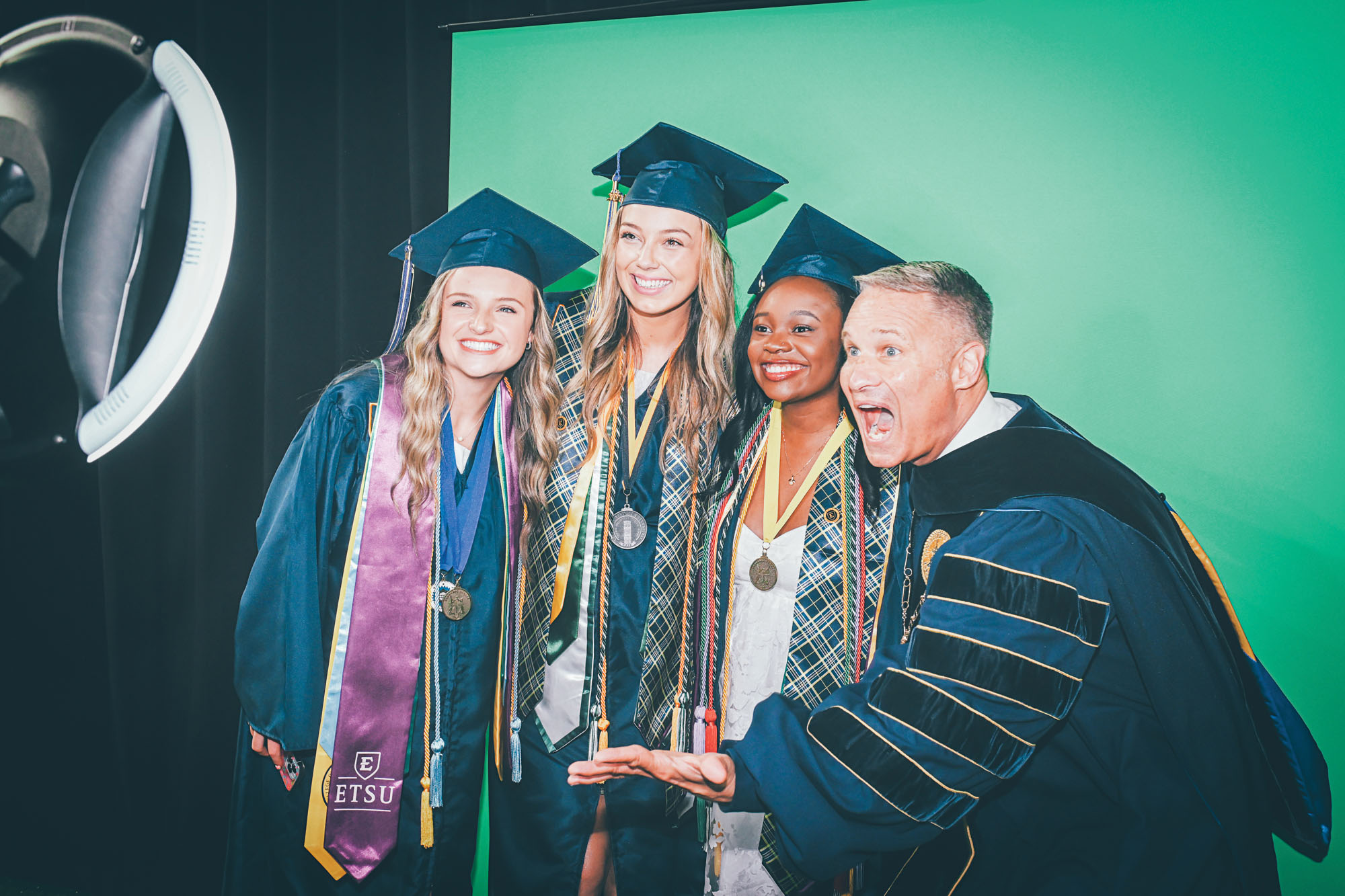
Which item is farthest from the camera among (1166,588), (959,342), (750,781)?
(959,342)

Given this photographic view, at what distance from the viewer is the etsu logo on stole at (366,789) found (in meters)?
2.03

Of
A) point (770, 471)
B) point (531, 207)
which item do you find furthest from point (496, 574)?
point (531, 207)

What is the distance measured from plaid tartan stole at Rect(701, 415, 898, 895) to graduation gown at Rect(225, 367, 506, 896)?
0.72 m

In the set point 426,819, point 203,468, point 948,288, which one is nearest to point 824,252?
point 948,288

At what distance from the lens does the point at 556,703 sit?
204 cm

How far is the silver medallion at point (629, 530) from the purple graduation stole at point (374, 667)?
1.01ft

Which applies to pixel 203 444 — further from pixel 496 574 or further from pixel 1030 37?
pixel 1030 37

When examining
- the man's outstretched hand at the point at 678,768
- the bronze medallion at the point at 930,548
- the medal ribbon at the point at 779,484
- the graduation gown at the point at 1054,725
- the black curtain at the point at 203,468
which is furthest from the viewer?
the black curtain at the point at 203,468

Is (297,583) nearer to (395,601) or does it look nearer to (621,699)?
(395,601)

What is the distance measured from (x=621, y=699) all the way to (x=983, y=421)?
1.17 meters

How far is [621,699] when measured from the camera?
6.64ft

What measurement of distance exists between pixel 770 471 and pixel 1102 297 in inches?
40.8

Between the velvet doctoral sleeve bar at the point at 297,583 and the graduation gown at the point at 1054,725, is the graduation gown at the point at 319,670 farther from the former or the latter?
the graduation gown at the point at 1054,725

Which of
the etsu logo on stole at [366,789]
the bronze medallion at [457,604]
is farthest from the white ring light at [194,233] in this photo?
the etsu logo on stole at [366,789]
